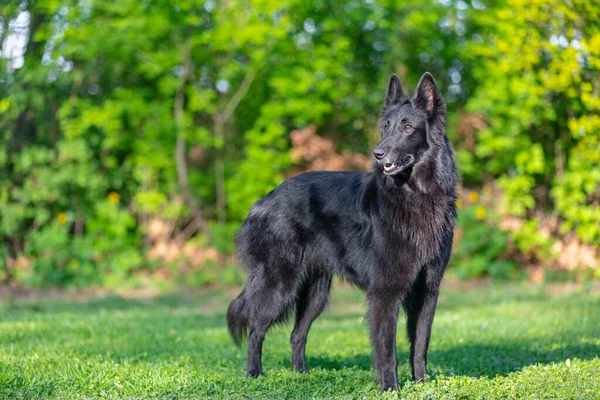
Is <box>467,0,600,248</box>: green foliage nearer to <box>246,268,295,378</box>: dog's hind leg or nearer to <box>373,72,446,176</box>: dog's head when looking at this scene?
<box>373,72,446,176</box>: dog's head

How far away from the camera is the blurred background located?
12281 mm

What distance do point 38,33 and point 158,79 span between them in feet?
8.15

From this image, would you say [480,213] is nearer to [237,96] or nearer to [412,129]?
[237,96]

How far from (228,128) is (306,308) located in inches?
354

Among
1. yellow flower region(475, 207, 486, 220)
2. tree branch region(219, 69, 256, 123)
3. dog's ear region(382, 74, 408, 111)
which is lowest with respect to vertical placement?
yellow flower region(475, 207, 486, 220)

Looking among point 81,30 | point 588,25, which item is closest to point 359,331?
point 588,25

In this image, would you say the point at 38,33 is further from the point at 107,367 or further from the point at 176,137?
the point at 107,367

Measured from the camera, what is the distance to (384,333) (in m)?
4.88

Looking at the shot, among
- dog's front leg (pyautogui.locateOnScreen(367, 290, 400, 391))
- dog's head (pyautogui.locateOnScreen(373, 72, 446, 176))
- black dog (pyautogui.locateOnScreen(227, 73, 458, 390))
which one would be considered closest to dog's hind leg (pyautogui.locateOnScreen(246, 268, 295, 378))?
black dog (pyautogui.locateOnScreen(227, 73, 458, 390))

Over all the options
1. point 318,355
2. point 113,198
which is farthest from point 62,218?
point 318,355

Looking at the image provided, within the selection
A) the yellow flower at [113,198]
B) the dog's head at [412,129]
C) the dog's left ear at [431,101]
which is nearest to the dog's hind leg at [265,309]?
the dog's head at [412,129]

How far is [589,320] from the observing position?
26.8ft

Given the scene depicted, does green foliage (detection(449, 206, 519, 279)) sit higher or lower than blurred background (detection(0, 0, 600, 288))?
lower

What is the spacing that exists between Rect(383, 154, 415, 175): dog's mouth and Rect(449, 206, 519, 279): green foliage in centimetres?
805
